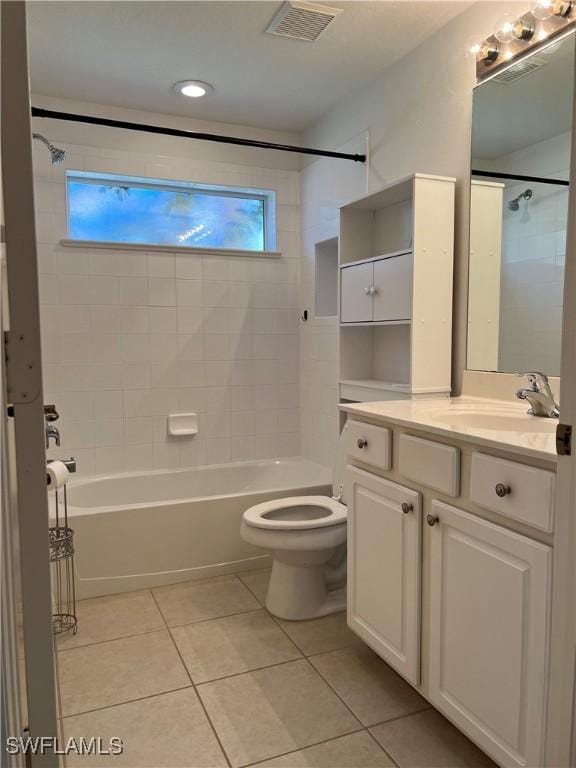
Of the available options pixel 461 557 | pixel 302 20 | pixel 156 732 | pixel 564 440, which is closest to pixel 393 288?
pixel 302 20

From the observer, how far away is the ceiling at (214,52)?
2.22 m

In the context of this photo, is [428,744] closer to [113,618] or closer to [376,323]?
[113,618]

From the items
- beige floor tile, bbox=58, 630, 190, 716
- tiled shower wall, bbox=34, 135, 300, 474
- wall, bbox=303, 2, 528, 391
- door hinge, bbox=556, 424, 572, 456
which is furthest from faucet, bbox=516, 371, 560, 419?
tiled shower wall, bbox=34, 135, 300, 474

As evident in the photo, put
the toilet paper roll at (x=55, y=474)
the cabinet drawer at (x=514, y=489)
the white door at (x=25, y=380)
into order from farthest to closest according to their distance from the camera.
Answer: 1. the toilet paper roll at (x=55, y=474)
2. the cabinet drawer at (x=514, y=489)
3. the white door at (x=25, y=380)

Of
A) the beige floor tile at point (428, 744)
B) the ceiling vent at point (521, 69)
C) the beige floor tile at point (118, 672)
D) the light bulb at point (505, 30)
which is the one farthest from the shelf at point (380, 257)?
the beige floor tile at point (118, 672)

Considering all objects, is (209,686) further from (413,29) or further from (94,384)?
(413,29)

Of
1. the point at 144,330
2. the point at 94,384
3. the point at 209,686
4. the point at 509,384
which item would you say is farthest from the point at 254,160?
the point at 209,686

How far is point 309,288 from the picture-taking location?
3.54m

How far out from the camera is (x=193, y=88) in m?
2.88

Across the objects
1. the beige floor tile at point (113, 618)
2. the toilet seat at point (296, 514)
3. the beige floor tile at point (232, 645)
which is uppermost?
the toilet seat at point (296, 514)

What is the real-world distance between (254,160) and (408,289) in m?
1.66

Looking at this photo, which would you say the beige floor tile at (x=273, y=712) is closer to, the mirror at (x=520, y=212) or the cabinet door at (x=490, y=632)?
the cabinet door at (x=490, y=632)

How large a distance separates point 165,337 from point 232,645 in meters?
1.79

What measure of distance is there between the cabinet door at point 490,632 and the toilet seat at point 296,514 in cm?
79
